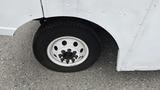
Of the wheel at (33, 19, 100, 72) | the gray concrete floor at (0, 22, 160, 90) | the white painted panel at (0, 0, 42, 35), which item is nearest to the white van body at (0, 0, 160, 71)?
the white painted panel at (0, 0, 42, 35)

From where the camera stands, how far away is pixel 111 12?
9.00 ft

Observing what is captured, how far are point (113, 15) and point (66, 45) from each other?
772 mm

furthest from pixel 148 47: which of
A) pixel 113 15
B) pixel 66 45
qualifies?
pixel 66 45

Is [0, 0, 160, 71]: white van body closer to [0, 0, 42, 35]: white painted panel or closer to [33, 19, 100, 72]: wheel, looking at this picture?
[0, 0, 42, 35]: white painted panel

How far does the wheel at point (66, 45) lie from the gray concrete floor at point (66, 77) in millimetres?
137

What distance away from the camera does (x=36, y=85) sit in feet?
10.8

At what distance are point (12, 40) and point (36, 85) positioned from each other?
1.02m

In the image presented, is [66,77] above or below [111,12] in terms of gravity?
below

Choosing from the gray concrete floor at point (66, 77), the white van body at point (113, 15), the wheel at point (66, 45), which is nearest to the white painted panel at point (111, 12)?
the white van body at point (113, 15)

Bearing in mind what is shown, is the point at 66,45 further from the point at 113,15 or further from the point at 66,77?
the point at 113,15

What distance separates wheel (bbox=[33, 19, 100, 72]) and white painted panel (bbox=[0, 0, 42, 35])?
0.29m

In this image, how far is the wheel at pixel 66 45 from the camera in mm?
3072

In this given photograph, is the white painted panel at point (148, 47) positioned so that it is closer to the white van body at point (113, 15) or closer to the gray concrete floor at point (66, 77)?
the white van body at point (113, 15)

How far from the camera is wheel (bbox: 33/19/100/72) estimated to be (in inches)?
121
